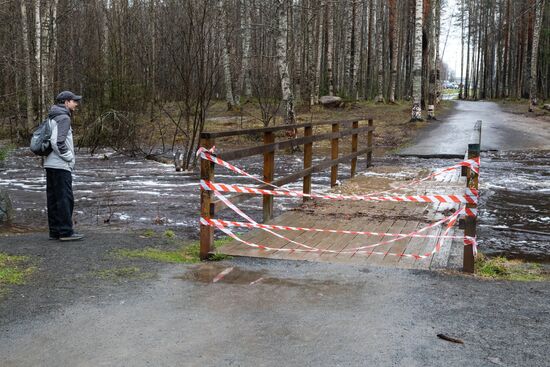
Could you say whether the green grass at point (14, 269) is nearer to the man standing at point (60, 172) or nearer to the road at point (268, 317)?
the road at point (268, 317)

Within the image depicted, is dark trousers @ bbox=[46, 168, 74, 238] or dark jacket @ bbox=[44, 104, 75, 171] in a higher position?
dark jacket @ bbox=[44, 104, 75, 171]

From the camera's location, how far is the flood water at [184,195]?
9.01 m

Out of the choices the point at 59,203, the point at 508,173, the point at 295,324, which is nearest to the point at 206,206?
the point at 59,203

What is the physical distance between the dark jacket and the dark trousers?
103 millimetres

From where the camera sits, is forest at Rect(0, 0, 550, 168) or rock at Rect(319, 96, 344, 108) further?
rock at Rect(319, 96, 344, 108)

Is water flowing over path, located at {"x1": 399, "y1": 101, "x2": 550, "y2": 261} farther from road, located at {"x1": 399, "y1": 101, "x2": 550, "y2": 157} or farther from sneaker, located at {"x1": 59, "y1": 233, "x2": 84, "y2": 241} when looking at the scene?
sneaker, located at {"x1": 59, "y1": 233, "x2": 84, "y2": 241}

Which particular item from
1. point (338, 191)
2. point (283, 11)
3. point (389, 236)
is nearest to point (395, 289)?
point (389, 236)

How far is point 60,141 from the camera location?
7.15 meters

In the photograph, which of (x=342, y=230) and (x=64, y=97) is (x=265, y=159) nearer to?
(x=342, y=230)

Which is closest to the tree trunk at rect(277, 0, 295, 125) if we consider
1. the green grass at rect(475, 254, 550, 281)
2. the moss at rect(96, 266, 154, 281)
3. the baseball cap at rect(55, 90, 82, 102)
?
the baseball cap at rect(55, 90, 82, 102)

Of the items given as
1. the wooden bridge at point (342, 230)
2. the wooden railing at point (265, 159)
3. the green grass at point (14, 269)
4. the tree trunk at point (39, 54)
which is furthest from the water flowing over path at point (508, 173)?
the tree trunk at point (39, 54)

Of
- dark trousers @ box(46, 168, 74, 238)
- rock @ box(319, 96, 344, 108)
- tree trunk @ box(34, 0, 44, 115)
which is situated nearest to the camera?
dark trousers @ box(46, 168, 74, 238)

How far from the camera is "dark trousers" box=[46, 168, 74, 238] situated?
23.7ft

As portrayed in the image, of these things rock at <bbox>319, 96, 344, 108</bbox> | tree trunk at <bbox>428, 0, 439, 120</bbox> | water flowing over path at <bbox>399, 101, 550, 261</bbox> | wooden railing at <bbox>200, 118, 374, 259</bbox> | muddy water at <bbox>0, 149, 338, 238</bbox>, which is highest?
tree trunk at <bbox>428, 0, 439, 120</bbox>
